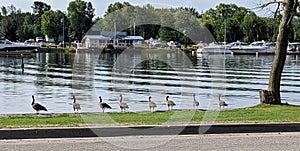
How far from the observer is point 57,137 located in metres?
11.1

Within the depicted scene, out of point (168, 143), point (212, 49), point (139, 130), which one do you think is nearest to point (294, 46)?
point (212, 49)

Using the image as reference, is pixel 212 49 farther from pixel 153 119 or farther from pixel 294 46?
pixel 153 119

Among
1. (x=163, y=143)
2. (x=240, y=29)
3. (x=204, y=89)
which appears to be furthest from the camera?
(x=240, y=29)

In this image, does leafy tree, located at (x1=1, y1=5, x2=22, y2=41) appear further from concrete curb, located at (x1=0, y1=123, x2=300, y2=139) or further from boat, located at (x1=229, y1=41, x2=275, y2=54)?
concrete curb, located at (x1=0, y1=123, x2=300, y2=139)

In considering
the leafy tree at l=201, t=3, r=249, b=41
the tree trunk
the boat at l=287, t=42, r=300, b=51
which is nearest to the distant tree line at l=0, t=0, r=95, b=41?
the leafy tree at l=201, t=3, r=249, b=41

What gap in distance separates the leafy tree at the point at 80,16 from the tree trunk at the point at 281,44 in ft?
375

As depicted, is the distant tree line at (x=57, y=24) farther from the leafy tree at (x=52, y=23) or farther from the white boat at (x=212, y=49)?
the white boat at (x=212, y=49)

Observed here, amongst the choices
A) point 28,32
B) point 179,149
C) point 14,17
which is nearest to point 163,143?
point 179,149

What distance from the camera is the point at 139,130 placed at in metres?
11.7

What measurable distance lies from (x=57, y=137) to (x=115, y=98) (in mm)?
14645

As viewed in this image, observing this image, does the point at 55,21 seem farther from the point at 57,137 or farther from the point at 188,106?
the point at 57,137

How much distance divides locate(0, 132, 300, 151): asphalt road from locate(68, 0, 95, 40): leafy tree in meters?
121

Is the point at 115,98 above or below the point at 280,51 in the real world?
below

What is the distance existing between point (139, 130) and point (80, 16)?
129 meters
